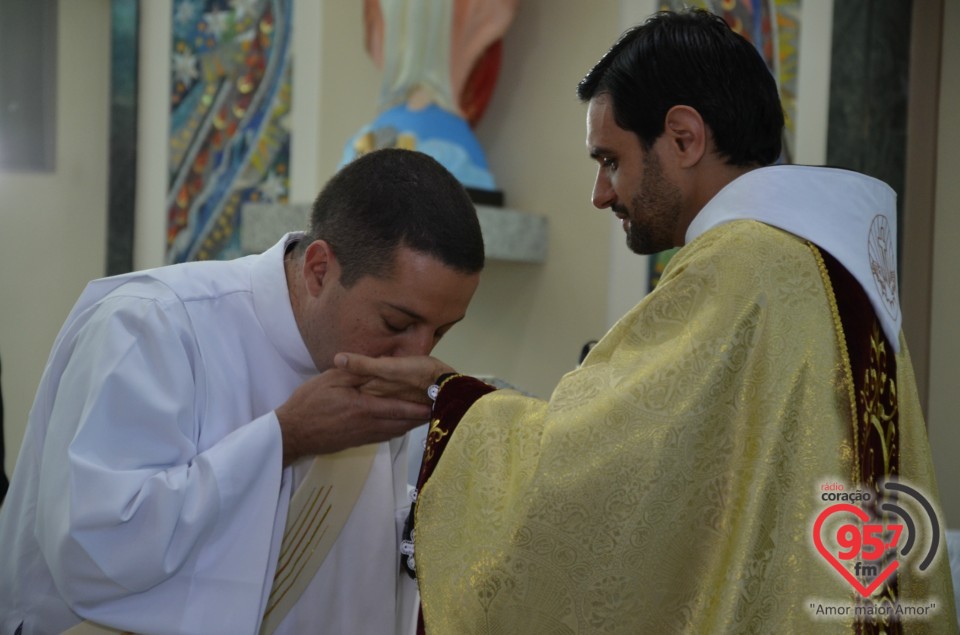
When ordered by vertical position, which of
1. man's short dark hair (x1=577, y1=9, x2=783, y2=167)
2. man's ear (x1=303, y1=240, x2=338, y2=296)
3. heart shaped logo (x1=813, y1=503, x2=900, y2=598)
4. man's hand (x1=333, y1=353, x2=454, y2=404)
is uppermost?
man's short dark hair (x1=577, y1=9, x2=783, y2=167)

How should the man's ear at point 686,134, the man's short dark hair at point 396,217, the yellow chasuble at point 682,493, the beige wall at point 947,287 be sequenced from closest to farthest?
the yellow chasuble at point 682,493
the man's short dark hair at point 396,217
the man's ear at point 686,134
the beige wall at point 947,287

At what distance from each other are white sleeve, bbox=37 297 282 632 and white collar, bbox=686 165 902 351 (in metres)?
1.00

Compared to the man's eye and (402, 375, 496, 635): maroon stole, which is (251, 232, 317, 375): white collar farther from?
(402, 375, 496, 635): maroon stole

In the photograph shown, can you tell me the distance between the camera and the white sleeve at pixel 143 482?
6.39ft

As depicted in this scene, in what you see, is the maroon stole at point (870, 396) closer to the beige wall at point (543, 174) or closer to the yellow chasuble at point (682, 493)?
the yellow chasuble at point (682, 493)

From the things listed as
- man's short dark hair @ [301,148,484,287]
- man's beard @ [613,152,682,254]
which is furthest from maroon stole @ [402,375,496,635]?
man's beard @ [613,152,682,254]

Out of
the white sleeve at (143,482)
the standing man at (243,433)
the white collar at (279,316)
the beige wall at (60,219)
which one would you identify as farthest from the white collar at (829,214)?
the beige wall at (60,219)

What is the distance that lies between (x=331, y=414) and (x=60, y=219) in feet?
21.0

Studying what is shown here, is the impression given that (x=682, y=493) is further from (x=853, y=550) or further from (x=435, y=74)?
(x=435, y=74)

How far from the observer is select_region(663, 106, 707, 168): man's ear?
2.31 meters

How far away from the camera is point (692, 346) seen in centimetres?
196

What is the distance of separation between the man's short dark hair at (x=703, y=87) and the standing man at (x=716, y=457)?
0.60ft

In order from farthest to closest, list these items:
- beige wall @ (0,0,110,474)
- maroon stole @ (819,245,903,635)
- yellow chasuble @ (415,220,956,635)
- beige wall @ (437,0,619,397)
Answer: beige wall @ (0,0,110,474) < beige wall @ (437,0,619,397) < maroon stole @ (819,245,903,635) < yellow chasuble @ (415,220,956,635)

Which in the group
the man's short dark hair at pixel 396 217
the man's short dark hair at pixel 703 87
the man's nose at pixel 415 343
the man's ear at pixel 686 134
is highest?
the man's short dark hair at pixel 703 87
